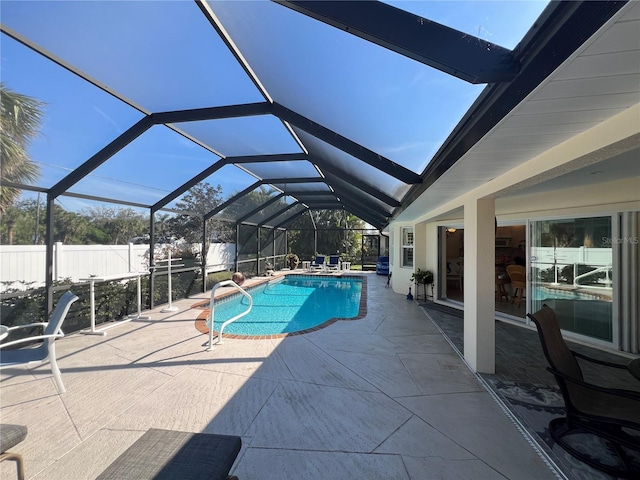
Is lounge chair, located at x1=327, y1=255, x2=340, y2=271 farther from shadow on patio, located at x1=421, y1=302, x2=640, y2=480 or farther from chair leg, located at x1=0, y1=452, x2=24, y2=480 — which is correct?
chair leg, located at x1=0, y1=452, x2=24, y2=480

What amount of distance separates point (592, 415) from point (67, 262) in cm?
774

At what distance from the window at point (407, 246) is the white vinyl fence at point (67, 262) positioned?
8.20 m

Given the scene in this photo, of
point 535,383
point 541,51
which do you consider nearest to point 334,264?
point 535,383

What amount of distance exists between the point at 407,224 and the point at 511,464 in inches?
345

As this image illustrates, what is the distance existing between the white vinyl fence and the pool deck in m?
1.26

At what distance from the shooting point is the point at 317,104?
3719 millimetres

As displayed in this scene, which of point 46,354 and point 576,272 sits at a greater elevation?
point 576,272

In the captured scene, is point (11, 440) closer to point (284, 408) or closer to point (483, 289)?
point (284, 408)

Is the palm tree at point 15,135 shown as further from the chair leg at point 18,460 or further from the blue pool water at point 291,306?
the blue pool water at point 291,306

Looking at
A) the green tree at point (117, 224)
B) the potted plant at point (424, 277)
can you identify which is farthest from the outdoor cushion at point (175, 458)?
the potted plant at point (424, 277)

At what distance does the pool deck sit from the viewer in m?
2.26

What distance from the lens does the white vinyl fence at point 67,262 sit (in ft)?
14.4

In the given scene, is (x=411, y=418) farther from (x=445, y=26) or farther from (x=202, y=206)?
(x=202, y=206)

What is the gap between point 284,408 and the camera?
302 cm
